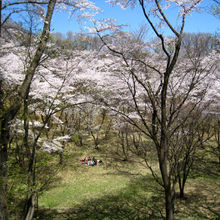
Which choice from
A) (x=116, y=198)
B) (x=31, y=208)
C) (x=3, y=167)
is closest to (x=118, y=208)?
(x=116, y=198)

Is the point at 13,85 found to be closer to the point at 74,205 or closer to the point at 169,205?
the point at 74,205

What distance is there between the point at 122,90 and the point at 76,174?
5820mm

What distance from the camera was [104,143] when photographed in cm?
1664

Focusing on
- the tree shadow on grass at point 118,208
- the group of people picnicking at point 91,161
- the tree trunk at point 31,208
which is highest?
the tree trunk at point 31,208

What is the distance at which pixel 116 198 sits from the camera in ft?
29.0

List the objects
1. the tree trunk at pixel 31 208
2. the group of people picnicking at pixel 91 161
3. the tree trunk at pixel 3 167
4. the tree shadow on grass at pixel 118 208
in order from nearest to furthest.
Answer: the tree trunk at pixel 3 167 < the tree trunk at pixel 31 208 < the tree shadow on grass at pixel 118 208 < the group of people picnicking at pixel 91 161

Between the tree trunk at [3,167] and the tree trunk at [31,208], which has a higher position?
the tree trunk at [3,167]

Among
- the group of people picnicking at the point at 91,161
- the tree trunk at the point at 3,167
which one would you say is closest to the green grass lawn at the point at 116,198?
the group of people picnicking at the point at 91,161

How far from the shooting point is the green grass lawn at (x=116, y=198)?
7.28m

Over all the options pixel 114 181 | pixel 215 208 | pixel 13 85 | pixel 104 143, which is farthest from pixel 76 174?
pixel 215 208

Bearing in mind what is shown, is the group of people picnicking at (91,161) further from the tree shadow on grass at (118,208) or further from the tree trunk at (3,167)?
the tree trunk at (3,167)

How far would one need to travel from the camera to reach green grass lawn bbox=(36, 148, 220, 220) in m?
7.28

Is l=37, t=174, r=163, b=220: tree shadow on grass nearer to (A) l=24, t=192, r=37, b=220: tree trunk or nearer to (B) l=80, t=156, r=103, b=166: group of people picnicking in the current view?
(A) l=24, t=192, r=37, b=220: tree trunk

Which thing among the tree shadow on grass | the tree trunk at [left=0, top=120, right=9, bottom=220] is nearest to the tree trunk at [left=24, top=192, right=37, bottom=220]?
the tree trunk at [left=0, top=120, right=9, bottom=220]
